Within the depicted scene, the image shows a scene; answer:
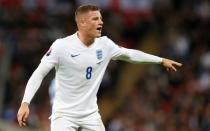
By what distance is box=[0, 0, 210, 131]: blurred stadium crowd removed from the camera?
15.1 meters

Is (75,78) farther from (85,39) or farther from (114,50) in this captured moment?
(114,50)

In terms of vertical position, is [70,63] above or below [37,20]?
above

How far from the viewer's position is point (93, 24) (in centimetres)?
836

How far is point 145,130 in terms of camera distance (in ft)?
49.4

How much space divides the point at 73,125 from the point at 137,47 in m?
10.5

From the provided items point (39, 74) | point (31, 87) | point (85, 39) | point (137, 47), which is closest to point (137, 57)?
point (85, 39)

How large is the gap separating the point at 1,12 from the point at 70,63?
30.0 feet

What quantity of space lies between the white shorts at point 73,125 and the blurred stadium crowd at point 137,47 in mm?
5578

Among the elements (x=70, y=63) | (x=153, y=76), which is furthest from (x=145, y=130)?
(x=70, y=63)

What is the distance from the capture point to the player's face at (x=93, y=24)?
8.34 metres

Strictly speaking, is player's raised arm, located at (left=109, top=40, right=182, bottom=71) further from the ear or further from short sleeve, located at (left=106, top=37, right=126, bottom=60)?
the ear

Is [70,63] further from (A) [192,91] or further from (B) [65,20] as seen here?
(B) [65,20]

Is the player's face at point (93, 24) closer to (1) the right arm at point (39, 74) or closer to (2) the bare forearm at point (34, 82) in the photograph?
(1) the right arm at point (39, 74)

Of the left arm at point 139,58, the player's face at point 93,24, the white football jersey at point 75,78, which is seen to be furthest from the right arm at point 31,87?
the left arm at point 139,58
